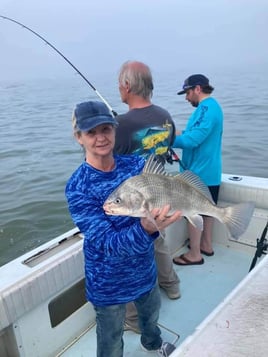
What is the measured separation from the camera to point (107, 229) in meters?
1.77

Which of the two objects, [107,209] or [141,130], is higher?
[141,130]

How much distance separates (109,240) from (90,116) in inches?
23.9

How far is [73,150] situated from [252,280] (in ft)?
35.7

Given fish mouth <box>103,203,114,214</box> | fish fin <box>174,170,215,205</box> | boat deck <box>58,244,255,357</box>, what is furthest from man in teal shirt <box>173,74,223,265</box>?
fish mouth <box>103,203,114,214</box>

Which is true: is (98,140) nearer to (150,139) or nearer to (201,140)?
(150,139)

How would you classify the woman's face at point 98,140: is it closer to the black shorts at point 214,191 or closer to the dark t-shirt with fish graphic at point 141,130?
the dark t-shirt with fish graphic at point 141,130

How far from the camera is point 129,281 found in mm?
2053

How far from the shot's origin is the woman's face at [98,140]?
72.1 inches

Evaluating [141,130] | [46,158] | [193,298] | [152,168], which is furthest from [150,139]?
[46,158]

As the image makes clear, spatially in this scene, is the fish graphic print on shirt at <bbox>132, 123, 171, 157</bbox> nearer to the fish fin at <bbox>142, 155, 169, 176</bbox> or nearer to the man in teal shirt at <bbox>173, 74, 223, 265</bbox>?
the man in teal shirt at <bbox>173, 74, 223, 265</bbox>

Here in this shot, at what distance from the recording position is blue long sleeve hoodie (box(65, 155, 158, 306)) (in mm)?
1749

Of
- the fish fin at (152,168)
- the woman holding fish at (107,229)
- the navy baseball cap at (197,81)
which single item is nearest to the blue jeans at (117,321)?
the woman holding fish at (107,229)

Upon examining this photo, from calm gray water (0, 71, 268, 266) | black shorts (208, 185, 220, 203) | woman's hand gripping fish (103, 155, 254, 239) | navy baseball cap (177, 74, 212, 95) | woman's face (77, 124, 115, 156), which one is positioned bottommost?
calm gray water (0, 71, 268, 266)

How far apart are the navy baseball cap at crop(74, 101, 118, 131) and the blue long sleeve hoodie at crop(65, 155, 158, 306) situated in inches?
8.4
